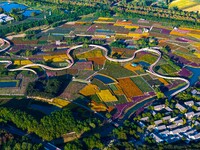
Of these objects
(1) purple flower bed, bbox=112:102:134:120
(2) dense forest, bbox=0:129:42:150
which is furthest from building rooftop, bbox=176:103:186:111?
(2) dense forest, bbox=0:129:42:150

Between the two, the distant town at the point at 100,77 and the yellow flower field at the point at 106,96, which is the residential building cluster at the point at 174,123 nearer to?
the distant town at the point at 100,77

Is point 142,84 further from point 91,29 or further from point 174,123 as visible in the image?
point 91,29

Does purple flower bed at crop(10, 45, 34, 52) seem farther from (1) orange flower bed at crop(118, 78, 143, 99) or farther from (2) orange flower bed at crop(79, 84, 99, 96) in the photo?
(1) orange flower bed at crop(118, 78, 143, 99)

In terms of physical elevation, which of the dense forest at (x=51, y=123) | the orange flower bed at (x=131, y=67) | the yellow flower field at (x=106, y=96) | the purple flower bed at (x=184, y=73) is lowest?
the dense forest at (x=51, y=123)

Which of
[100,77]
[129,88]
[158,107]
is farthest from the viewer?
[100,77]

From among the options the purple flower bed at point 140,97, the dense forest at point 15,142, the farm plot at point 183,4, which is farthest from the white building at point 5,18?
the dense forest at point 15,142

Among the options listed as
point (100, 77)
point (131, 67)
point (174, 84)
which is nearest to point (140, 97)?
point (174, 84)

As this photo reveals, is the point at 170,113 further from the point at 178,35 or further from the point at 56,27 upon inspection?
the point at 56,27
